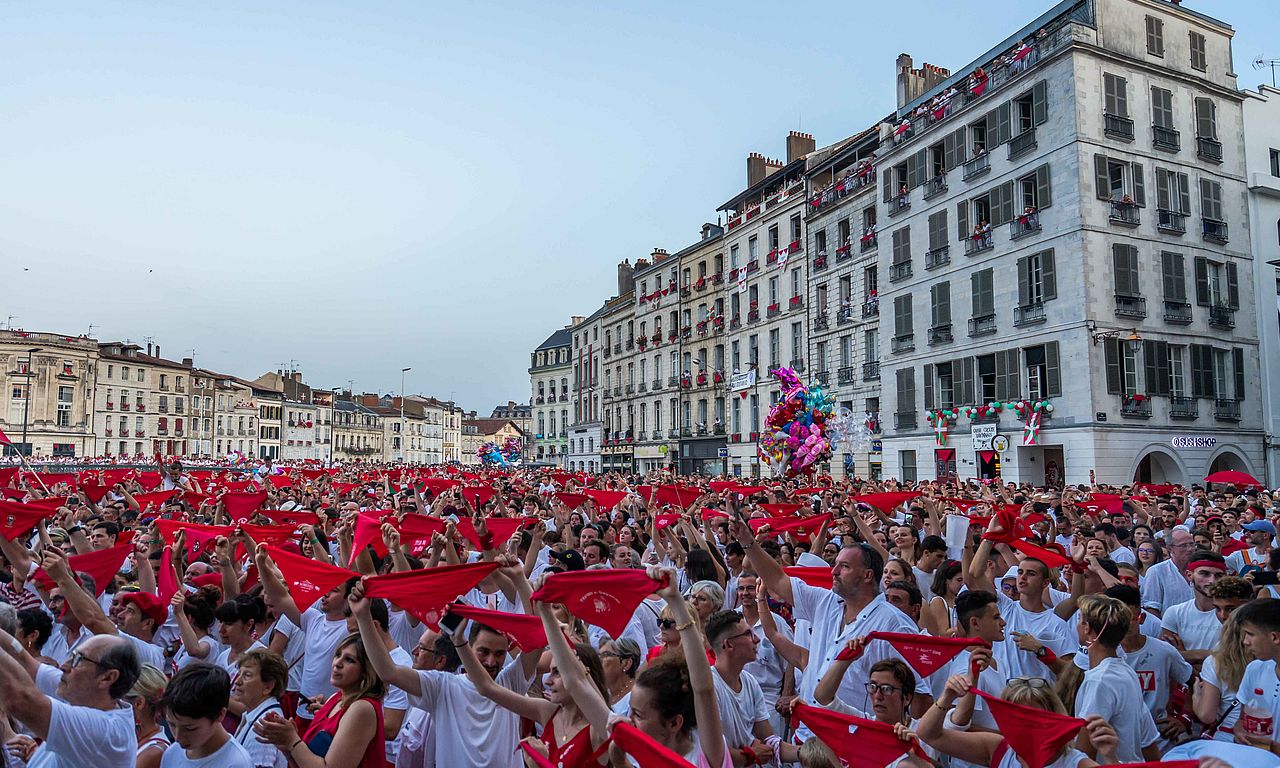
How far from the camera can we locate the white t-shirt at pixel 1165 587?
8.19 metres

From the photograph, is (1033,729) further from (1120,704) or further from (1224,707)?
(1224,707)

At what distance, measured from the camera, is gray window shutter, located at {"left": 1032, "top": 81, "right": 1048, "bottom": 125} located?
2816 centimetres

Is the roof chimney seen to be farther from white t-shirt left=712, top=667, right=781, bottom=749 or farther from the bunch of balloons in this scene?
white t-shirt left=712, top=667, right=781, bottom=749

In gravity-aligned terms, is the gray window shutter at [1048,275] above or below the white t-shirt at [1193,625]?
above

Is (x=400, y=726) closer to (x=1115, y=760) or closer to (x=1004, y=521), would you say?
(x=1115, y=760)

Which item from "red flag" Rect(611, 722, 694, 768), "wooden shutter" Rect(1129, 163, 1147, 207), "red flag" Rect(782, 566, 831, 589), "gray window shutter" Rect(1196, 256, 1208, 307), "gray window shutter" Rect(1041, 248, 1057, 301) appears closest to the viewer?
"red flag" Rect(611, 722, 694, 768)

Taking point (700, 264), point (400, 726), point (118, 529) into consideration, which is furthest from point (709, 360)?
point (400, 726)

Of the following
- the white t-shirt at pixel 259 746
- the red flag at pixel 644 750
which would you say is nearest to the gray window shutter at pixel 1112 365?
the red flag at pixel 644 750

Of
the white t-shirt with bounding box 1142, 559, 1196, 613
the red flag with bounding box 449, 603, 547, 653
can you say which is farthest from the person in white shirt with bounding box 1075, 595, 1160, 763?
the white t-shirt with bounding box 1142, 559, 1196, 613

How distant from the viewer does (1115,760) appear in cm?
409

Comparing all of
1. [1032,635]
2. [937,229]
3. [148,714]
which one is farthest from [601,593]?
[937,229]

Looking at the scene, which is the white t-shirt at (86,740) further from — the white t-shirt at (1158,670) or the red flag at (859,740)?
the white t-shirt at (1158,670)

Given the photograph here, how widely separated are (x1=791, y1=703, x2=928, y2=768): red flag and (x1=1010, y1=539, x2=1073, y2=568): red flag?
3.14 m

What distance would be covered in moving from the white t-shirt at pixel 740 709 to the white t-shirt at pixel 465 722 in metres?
1.15
